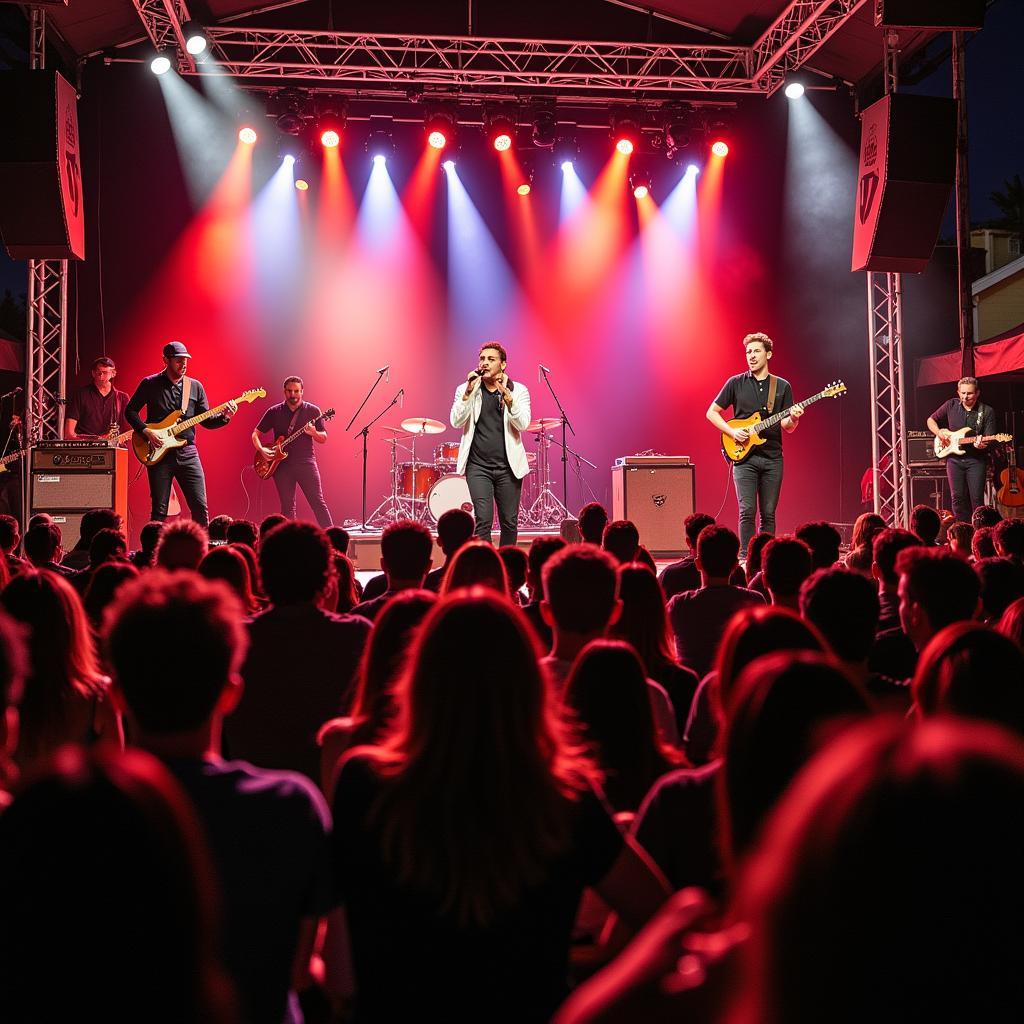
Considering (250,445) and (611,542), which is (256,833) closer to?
A: (611,542)

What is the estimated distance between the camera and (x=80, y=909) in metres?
0.86

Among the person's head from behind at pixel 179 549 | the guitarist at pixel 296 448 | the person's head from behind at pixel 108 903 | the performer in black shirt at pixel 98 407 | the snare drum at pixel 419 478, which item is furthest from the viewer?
the snare drum at pixel 419 478

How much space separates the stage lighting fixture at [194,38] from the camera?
11.7 meters

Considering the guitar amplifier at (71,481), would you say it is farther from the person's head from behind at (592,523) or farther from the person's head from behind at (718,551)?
the person's head from behind at (718,551)

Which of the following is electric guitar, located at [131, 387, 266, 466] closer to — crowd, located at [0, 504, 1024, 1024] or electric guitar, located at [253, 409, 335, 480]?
electric guitar, located at [253, 409, 335, 480]

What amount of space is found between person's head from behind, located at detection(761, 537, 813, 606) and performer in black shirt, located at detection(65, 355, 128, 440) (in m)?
8.57

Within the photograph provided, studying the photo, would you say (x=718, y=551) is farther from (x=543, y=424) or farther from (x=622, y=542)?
(x=543, y=424)

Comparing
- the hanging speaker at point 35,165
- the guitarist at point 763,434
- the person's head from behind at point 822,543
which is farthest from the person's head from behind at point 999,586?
the hanging speaker at point 35,165

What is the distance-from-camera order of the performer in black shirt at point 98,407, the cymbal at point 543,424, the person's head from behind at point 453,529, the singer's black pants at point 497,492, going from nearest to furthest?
the person's head from behind at point 453,529, the singer's black pants at point 497,492, the performer in black shirt at point 98,407, the cymbal at point 543,424

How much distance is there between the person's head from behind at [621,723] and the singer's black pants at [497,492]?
237 inches

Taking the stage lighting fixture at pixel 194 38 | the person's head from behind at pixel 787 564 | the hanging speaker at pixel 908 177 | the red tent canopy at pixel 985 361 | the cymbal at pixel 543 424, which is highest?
the stage lighting fixture at pixel 194 38

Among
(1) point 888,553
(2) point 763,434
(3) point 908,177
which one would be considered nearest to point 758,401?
(2) point 763,434

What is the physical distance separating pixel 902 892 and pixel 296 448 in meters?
11.1

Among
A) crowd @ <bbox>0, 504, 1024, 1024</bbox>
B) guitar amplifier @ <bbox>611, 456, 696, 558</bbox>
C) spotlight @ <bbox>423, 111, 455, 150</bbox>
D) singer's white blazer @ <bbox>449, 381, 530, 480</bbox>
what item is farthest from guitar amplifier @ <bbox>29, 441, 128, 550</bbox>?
crowd @ <bbox>0, 504, 1024, 1024</bbox>
